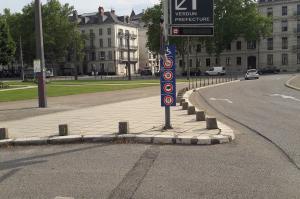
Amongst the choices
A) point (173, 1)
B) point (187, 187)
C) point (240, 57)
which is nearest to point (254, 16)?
point (240, 57)

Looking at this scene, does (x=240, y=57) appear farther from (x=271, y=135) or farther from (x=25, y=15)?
(x=271, y=135)

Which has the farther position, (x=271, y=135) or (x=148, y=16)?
(x=148, y=16)

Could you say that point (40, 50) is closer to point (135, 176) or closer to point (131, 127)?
point (131, 127)

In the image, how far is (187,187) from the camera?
646 centimetres

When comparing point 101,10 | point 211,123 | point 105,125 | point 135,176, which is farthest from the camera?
point 101,10

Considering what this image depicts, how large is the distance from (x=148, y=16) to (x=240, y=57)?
2426 centimetres

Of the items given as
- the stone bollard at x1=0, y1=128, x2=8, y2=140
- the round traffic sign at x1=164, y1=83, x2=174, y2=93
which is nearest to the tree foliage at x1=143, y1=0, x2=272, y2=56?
the round traffic sign at x1=164, y1=83, x2=174, y2=93

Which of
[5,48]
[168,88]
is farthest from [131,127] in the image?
[5,48]

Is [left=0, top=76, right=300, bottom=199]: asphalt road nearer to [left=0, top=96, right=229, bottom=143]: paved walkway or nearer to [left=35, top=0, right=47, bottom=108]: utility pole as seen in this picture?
[left=0, top=96, right=229, bottom=143]: paved walkway

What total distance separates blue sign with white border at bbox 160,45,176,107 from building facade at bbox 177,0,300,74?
272 ft

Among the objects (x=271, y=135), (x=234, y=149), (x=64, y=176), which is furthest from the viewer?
(x=271, y=135)

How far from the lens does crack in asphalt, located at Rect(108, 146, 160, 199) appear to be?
624 cm

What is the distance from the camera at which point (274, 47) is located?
98.9m

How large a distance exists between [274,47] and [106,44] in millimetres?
42264
